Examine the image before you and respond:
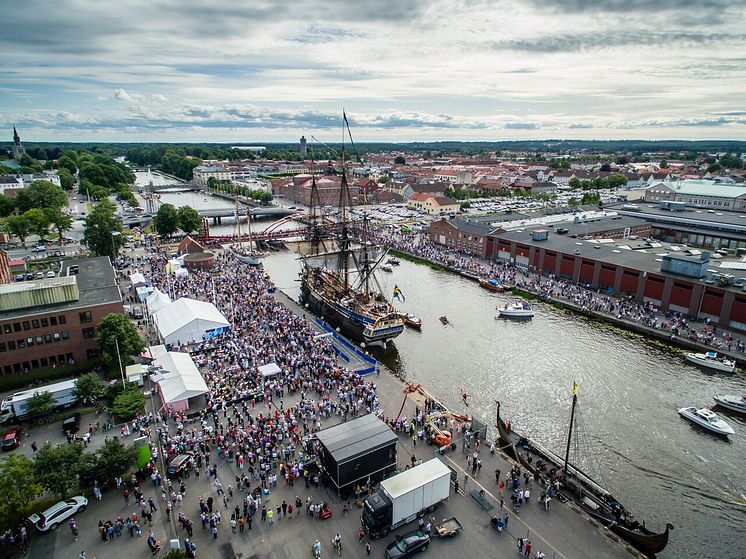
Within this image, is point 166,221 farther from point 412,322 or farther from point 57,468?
point 57,468

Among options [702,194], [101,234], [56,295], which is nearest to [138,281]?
[56,295]

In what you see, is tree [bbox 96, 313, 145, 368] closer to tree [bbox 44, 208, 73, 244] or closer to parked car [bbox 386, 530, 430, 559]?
parked car [bbox 386, 530, 430, 559]

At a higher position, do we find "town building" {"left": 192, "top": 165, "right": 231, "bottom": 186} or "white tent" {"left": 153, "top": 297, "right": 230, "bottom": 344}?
"town building" {"left": 192, "top": 165, "right": 231, "bottom": 186}

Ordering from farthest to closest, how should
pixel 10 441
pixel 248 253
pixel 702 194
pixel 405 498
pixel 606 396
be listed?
pixel 702 194 → pixel 248 253 → pixel 606 396 → pixel 10 441 → pixel 405 498

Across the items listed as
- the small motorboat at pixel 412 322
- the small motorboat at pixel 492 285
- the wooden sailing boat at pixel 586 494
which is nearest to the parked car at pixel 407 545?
the wooden sailing boat at pixel 586 494

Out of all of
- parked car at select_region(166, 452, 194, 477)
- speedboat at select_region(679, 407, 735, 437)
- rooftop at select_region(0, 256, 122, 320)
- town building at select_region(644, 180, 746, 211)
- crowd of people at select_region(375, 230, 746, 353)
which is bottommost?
speedboat at select_region(679, 407, 735, 437)

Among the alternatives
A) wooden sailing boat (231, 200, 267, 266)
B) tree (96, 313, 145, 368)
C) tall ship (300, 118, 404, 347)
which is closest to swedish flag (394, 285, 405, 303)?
tall ship (300, 118, 404, 347)

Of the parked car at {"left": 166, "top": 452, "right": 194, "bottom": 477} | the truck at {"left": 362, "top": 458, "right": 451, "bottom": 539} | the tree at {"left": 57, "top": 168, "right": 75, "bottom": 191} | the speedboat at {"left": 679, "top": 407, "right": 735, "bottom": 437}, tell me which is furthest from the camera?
the tree at {"left": 57, "top": 168, "right": 75, "bottom": 191}
